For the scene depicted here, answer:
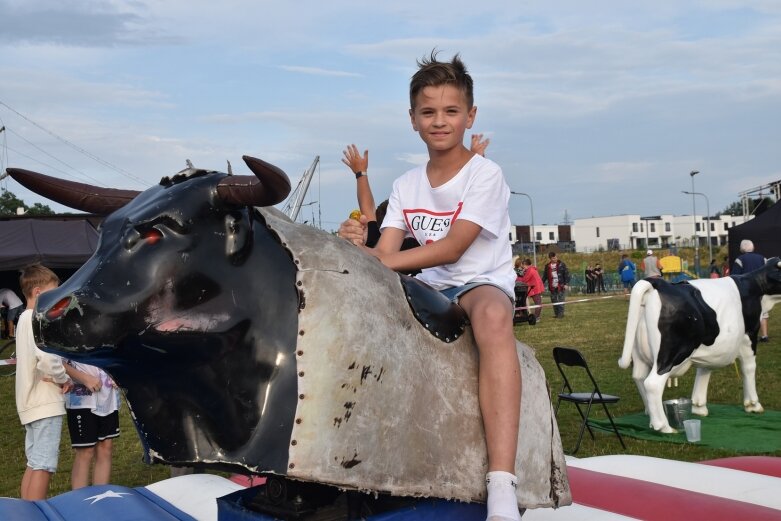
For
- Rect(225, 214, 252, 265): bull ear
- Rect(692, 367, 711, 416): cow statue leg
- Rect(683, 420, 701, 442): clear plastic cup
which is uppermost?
Rect(225, 214, 252, 265): bull ear

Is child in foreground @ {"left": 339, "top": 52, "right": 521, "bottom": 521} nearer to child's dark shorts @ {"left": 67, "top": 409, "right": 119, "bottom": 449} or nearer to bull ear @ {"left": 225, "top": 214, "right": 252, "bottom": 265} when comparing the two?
bull ear @ {"left": 225, "top": 214, "right": 252, "bottom": 265}

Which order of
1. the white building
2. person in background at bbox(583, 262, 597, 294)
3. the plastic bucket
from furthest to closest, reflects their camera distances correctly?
the white building → person in background at bbox(583, 262, 597, 294) → the plastic bucket

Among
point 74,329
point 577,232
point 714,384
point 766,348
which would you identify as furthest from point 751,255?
point 577,232

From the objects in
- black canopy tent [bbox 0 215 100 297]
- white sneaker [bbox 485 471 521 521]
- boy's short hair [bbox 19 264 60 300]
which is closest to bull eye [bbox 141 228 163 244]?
white sneaker [bbox 485 471 521 521]

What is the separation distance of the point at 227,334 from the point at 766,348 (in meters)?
14.5

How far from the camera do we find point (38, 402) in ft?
17.1

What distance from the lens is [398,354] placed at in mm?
2176

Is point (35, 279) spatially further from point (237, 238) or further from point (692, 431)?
point (692, 431)

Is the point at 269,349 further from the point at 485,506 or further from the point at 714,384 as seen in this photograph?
the point at 714,384

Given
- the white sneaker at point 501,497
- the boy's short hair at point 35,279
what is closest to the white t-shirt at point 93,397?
the boy's short hair at point 35,279

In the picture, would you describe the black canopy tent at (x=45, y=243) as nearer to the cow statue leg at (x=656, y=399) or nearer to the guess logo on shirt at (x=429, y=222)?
the cow statue leg at (x=656, y=399)

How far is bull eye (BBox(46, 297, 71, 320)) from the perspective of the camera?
6.21 feet

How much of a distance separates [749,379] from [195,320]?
27.7ft

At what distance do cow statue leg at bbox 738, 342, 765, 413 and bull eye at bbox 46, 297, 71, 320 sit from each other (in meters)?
8.45
